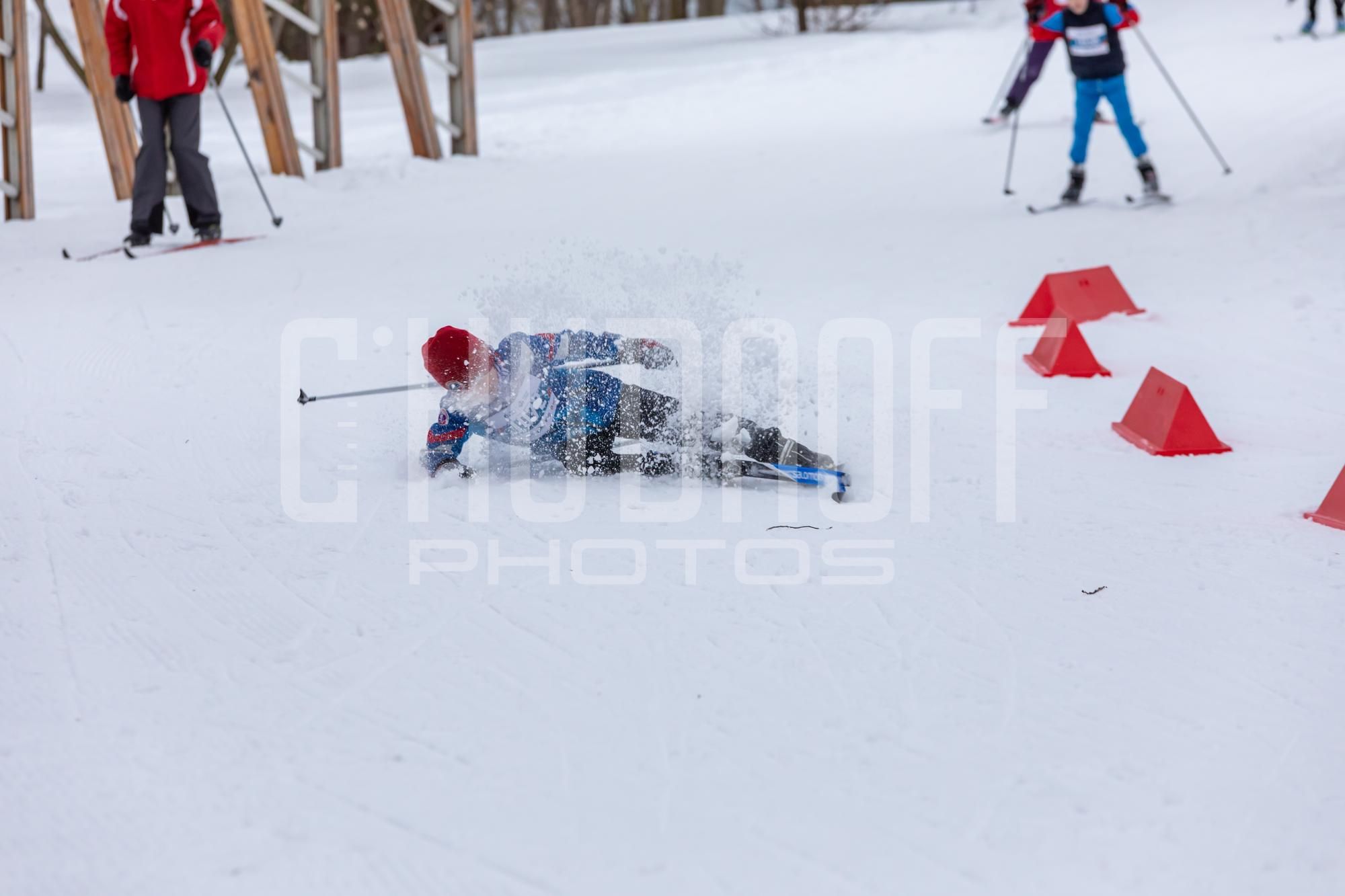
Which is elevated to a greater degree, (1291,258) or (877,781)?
(1291,258)

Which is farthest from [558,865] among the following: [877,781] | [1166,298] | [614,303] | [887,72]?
[887,72]

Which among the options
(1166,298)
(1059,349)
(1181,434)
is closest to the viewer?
(1181,434)

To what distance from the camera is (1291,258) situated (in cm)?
684

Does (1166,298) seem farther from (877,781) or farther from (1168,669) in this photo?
(877,781)

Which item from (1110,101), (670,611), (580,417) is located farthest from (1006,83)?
(670,611)

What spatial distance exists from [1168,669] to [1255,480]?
164 cm

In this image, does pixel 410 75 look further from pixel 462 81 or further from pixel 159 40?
pixel 159 40

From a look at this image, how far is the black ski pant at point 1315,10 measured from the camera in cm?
1284

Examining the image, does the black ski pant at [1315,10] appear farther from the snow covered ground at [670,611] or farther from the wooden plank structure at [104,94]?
the wooden plank structure at [104,94]

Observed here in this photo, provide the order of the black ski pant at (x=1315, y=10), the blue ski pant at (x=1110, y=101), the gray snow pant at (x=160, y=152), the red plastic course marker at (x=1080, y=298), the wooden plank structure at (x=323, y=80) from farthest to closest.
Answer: the black ski pant at (x=1315, y=10) → the wooden plank structure at (x=323, y=80) → the blue ski pant at (x=1110, y=101) → the gray snow pant at (x=160, y=152) → the red plastic course marker at (x=1080, y=298)

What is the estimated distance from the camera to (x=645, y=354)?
13.5 feet

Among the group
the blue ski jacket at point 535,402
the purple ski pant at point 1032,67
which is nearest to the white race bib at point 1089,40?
the purple ski pant at point 1032,67

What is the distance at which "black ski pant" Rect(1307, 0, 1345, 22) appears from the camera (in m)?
12.8

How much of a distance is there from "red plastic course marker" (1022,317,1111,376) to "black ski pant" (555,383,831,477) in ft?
5.73
